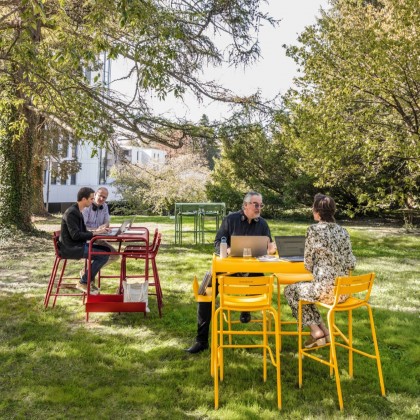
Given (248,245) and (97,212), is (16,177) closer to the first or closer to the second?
(97,212)

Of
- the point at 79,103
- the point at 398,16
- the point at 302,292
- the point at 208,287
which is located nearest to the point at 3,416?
the point at 208,287

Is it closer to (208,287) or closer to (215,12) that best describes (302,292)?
(208,287)

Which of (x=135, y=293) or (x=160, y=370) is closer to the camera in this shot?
(x=160, y=370)

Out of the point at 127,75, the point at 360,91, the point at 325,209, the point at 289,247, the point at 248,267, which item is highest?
the point at 127,75

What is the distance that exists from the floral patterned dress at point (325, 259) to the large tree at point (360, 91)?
6442 millimetres

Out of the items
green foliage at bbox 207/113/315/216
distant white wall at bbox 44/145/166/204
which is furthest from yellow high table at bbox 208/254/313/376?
distant white wall at bbox 44/145/166/204

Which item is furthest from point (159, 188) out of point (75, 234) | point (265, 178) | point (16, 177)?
point (75, 234)

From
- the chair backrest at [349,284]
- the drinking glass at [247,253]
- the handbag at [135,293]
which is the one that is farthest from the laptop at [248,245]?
the handbag at [135,293]

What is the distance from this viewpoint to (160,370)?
166 inches

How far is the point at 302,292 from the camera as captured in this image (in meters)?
4.09

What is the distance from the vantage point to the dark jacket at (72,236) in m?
5.91

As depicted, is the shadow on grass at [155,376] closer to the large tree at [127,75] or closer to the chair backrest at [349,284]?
the chair backrest at [349,284]

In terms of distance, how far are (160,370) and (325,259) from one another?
180 cm

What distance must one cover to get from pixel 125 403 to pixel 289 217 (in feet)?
67.2
